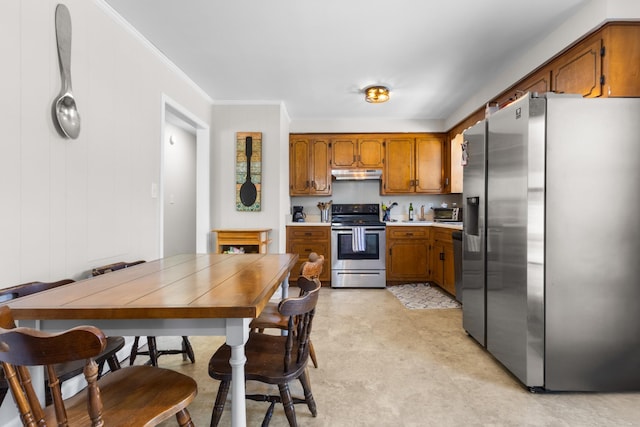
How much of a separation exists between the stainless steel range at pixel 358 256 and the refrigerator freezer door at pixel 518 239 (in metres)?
2.39

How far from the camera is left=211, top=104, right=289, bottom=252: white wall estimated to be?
4.37 m

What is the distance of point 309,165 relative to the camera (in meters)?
5.20

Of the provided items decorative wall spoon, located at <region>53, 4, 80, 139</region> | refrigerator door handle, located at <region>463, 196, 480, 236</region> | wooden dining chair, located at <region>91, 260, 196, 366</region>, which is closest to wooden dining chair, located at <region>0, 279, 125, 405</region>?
wooden dining chair, located at <region>91, 260, 196, 366</region>

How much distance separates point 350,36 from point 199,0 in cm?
115

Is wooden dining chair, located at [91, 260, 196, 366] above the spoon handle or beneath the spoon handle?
beneath

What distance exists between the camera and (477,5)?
2.33m

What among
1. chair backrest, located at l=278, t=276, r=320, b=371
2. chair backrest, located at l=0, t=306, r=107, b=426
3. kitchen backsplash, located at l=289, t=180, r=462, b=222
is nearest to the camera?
chair backrest, located at l=0, t=306, r=107, b=426

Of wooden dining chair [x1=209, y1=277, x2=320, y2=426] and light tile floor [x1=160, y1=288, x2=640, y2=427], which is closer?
wooden dining chair [x1=209, y1=277, x2=320, y2=426]

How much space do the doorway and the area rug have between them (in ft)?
8.44

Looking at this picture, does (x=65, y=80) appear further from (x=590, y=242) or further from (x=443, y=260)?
(x=443, y=260)

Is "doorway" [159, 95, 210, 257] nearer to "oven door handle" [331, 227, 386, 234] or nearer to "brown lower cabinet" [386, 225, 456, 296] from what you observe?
"oven door handle" [331, 227, 386, 234]

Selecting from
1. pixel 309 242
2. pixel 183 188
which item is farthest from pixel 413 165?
pixel 183 188

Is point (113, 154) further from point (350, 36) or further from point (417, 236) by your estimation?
point (417, 236)

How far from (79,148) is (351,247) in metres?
3.44
